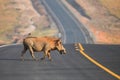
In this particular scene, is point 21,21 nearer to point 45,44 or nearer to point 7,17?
point 7,17

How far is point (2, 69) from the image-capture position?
1711 cm

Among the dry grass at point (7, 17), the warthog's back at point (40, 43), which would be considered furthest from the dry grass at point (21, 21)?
the warthog's back at point (40, 43)

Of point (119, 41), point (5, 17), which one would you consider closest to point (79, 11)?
point (5, 17)

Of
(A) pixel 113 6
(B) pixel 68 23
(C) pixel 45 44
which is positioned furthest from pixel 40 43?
(A) pixel 113 6

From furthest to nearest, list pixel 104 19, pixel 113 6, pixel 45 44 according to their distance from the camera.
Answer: pixel 113 6, pixel 104 19, pixel 45 44

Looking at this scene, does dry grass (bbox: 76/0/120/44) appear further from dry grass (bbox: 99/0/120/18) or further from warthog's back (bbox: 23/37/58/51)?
warthog's back (bbox: 23/37/58/51)

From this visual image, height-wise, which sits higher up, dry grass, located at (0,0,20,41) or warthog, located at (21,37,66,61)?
warthog, located at (21,37,66,61)

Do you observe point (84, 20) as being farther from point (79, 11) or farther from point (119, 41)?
point (119, 41)

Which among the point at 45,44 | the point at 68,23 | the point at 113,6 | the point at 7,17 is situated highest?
the point at 45,44

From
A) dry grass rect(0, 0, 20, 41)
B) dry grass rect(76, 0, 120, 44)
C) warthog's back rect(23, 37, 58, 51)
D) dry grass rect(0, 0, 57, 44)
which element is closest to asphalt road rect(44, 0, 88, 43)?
dry grass rect(76, 0, 120, 44)

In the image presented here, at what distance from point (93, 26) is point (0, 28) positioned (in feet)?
67.6

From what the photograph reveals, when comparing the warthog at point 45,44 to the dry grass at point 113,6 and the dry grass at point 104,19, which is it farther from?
the dry grass at point 113,6

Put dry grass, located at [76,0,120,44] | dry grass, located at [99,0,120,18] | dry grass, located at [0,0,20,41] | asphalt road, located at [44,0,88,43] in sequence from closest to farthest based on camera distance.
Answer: asphalt road, located at [44,0,88,43] < dry grass, located at [76,0,120,44] < dry grass, located at [0,0,20,41] < dry grass, located at [99,0,120,18]

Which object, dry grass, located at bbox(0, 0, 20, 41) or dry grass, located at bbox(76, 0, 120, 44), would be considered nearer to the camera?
dry grass, located at bbox(76, 0, 120, 44)
